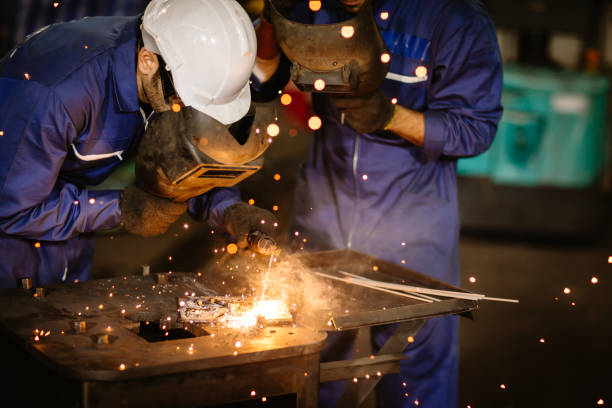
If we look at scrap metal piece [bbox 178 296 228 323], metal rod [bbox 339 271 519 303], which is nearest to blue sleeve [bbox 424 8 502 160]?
metal rod [bbox 339 271 519 303]

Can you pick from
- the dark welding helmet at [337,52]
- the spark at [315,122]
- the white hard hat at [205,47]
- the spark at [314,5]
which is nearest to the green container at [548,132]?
the spark at [315,122]

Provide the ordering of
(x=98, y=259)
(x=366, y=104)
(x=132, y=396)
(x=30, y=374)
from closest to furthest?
(x=132, y=396) < (x=30, y=374) < (x=366, y=104) < (x=98, y=259)

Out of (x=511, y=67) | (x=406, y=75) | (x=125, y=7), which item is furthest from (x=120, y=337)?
(x=511, y=67)

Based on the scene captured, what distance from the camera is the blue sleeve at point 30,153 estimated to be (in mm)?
1904

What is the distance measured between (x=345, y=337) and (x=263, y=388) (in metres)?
1.22

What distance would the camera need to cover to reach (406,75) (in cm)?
252

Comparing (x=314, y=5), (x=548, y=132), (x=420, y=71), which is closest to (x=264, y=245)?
(x=420, y=71)

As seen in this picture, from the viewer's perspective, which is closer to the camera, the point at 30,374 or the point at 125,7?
the point at 30,374

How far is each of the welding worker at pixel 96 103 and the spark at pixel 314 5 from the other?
2.10ft

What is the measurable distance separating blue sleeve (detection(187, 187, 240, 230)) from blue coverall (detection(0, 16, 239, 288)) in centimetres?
33

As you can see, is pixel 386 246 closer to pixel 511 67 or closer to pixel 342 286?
pixel 342 286

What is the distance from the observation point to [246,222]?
7.49ft

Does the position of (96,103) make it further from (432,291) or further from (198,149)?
(432,291)

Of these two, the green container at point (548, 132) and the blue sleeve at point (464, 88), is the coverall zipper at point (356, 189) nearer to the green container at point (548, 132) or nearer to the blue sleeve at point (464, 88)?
the blue sleeve at point (464, 88)
